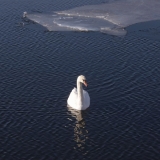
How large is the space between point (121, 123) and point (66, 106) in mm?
4722

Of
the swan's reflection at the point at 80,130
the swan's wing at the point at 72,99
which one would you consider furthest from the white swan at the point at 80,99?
the swan's reflection at the point at 80,130

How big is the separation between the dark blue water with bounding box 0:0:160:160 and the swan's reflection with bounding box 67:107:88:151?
0.02 m

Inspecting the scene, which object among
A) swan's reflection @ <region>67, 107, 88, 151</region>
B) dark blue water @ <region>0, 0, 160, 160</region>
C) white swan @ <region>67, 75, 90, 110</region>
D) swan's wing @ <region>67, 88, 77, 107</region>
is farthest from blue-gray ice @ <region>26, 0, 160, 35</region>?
swan's reflection @ <region>67, 107, 88, 151</region>

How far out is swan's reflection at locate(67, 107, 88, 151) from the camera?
32.2 meters

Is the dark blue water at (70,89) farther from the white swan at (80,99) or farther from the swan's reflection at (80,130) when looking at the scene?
the white swan at (80,99)

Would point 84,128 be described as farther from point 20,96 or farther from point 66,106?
point 20,96

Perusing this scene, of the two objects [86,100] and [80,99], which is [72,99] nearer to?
[80,99]

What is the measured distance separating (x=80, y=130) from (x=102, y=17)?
862 inches

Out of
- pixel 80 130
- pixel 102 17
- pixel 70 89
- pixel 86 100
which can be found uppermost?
pixel 102 17

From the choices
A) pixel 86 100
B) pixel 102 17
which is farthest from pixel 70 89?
pixel 102 17

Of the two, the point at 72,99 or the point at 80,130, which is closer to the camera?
the point at 80,130

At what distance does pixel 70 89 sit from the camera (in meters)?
39.0

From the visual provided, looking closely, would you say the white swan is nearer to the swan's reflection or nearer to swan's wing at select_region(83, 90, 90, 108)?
swan's wing at select_region(83, 90, 90, 108)

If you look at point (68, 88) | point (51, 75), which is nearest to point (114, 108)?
point (68, 88)
